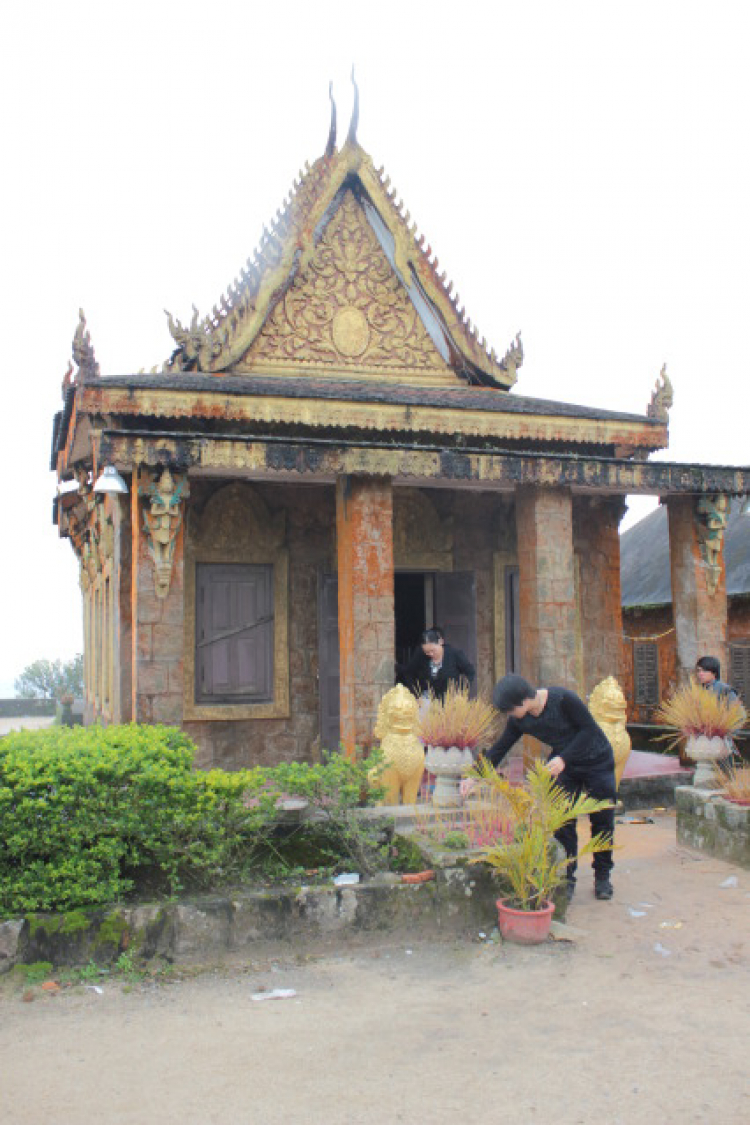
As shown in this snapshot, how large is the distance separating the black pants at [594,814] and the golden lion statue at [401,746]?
4.35 ft

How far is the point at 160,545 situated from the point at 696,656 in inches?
244

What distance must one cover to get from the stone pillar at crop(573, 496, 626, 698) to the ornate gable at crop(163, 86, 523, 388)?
7.11 ft

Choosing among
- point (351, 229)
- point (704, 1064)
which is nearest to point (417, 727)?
point (704, 1064)

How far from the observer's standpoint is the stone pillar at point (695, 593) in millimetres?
10609

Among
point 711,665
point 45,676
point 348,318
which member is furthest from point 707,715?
point 45,676

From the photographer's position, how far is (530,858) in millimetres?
5289

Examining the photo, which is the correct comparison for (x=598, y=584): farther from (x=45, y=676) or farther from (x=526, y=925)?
(x=45, y=676)

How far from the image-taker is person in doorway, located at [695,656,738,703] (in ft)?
28.5

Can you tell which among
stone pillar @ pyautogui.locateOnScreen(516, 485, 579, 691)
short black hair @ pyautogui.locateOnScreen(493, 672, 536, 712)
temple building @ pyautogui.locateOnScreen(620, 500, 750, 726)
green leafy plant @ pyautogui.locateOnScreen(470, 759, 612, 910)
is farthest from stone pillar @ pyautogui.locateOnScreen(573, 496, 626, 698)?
green leafy plant @ pyautogui.locateOnScreen(470, 759, 612, 910)

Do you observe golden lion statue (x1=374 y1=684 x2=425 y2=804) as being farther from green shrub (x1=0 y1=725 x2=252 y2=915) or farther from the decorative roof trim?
the decorative roof trim

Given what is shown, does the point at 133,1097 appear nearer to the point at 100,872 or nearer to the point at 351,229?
the point at 100,872

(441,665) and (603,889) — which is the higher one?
(441,665)

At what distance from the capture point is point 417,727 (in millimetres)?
7320

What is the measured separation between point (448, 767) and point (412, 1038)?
10.1 ft
